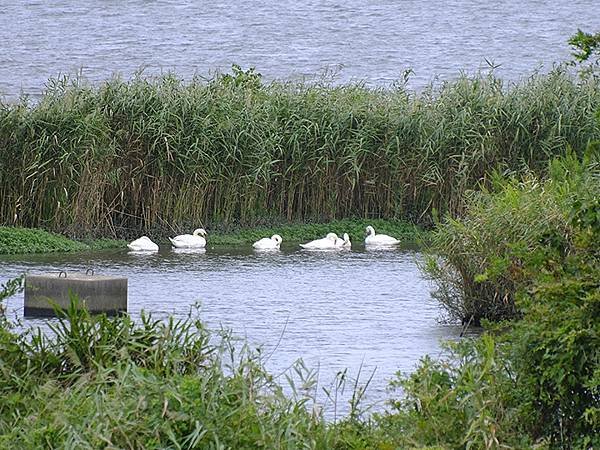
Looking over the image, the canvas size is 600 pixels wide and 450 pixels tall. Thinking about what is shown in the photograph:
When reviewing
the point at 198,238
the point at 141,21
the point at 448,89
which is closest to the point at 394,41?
the point at 141,21

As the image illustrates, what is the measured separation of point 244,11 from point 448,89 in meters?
37.9

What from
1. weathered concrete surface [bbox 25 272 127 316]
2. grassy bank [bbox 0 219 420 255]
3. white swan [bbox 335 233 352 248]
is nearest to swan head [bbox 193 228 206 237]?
grassy bank [bbox 0 219 420 255]

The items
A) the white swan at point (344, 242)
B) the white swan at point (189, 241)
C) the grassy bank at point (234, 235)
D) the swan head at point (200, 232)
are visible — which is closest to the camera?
the grassy bank at point (234, 235)

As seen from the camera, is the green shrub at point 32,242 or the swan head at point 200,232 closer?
the green shrub at point 32,242

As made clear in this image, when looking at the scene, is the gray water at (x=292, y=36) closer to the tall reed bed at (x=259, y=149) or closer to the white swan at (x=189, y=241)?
the tall reed bed at (x=259, y=149)

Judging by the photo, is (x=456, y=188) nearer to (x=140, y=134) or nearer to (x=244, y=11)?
(x=140, y=134)

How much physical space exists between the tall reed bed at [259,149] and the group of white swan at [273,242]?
0.92m

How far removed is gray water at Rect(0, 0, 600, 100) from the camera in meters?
51.4

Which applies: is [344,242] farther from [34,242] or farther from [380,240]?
[34,242]

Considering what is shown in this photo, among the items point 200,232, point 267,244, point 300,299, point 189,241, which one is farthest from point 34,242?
point 300,299

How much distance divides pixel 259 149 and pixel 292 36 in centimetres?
3591

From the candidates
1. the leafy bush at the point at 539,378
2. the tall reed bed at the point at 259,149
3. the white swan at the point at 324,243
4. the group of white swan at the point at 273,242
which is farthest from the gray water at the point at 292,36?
the leafy bush at the point at 539,378

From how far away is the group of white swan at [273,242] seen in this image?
1977cm

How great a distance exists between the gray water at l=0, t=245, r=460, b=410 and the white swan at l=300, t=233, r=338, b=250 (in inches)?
7.6
